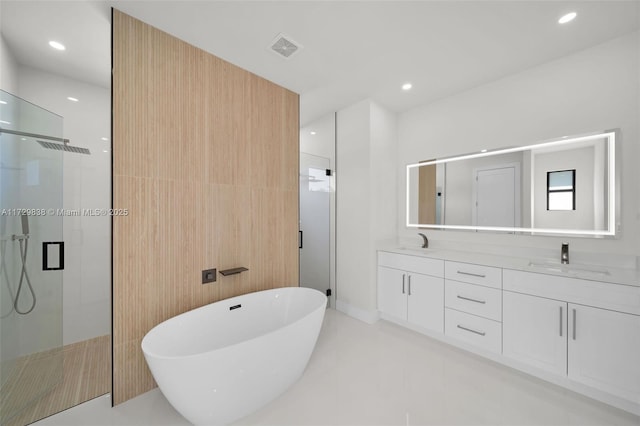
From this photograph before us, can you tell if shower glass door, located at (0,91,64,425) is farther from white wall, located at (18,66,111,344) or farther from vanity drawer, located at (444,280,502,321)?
vanity drawer, located at (444,280,502,321)

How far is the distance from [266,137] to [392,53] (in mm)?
1409

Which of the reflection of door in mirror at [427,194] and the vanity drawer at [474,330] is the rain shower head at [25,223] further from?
the reflection of door in mirror at [427,194]

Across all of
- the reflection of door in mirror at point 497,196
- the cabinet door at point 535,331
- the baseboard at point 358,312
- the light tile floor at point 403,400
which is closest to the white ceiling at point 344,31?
the reflection of door in mirror at point 497,196

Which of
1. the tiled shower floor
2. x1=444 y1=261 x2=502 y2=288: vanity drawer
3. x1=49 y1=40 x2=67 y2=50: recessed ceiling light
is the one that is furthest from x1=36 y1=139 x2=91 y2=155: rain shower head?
x1=444 y1=261 x2=502 y2=288: vanity drawer

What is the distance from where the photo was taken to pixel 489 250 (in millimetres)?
2504

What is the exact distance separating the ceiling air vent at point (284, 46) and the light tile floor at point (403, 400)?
8.95 ft

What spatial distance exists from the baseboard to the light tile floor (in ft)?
2.03

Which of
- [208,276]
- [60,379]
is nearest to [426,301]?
[208,276]

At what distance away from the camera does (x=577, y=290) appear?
5.48 ft

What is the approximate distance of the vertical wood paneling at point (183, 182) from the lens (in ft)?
5.45

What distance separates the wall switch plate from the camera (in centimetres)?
204

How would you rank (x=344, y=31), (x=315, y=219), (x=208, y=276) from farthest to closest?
(x=315, y=219)
(x=208, y=276)
(x=344, y=31)

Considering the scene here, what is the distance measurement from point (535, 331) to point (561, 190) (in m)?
1.28

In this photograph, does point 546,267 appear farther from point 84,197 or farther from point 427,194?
point 84,197
